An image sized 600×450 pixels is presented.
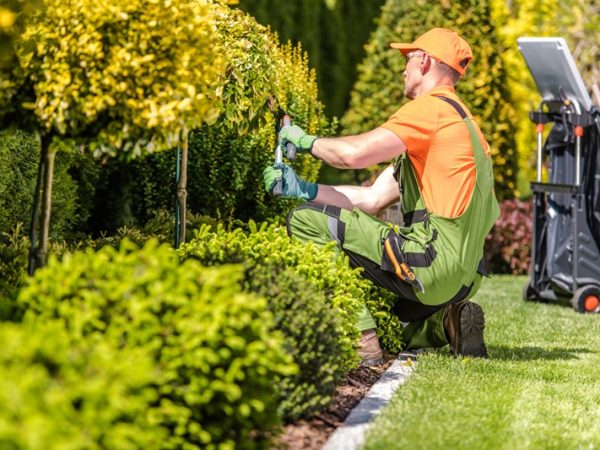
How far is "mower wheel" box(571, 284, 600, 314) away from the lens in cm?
834

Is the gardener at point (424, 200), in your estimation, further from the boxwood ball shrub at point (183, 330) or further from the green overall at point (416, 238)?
the boxwood ball shrub at point (183, 330)

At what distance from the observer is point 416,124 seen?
5.16 m

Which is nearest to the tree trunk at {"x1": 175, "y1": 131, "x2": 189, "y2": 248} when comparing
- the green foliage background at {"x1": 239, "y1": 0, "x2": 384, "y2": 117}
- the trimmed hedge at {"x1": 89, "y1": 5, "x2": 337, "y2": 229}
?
the trimmed hedge at {"x1": 89, "y1": 5, "x2": 337, "y2": 229}

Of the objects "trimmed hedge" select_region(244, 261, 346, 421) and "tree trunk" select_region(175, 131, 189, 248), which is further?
"tree trunk" select_region(175, 131, 189, 248)

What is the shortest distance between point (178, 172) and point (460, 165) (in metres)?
1.51

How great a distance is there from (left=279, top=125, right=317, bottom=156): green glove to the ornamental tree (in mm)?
1195

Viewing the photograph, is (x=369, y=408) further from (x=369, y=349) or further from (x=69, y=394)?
(x=69, y=394)

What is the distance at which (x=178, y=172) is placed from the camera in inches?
225

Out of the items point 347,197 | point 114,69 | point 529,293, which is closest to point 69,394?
point 114,69

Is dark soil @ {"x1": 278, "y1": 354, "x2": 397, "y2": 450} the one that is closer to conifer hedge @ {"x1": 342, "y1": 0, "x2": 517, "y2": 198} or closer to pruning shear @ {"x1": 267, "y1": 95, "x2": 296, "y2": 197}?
pruning shear @ {"x1": 267, "y1": 95, "x2": 296, "y2": 197}

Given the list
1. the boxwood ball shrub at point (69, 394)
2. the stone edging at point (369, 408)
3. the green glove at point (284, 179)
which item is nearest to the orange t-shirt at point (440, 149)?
the green glove at point (284, 179)

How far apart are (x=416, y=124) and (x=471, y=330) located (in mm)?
1124

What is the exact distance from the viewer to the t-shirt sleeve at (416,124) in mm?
5148

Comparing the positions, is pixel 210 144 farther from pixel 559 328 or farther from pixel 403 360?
pixel 559 328
